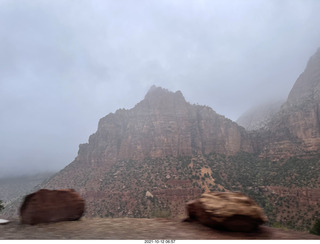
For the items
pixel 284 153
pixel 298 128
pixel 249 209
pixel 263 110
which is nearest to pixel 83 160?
pixel 284 153

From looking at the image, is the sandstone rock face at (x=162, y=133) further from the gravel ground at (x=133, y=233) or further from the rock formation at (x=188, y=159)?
the gravel ground at (x=133, y=233)

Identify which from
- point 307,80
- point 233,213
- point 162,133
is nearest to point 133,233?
point 233,213

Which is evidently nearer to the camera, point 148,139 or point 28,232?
point 28,232

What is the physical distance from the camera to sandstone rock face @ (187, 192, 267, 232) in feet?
19.5

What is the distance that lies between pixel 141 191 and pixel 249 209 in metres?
54.5

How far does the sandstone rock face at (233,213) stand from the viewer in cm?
594

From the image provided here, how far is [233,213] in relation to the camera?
5.92 meters

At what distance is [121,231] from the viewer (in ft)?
21.1

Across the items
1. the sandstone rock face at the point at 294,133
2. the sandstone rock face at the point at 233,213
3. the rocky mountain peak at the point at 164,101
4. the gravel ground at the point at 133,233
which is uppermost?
the rocky mountain peak at the point at 164,101

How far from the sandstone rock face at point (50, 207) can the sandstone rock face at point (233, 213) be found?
18.6ft

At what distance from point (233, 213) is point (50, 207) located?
709cm

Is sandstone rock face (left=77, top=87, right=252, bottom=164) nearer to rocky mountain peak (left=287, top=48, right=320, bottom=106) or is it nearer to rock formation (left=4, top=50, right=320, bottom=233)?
rock formation (left=4, top=50, right=320, bottom=233)

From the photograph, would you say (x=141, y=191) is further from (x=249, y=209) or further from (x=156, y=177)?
(x=249, y=209)

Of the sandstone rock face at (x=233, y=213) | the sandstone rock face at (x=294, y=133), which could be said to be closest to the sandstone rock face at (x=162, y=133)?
the sandstone rock face at (x=294, y=133)
